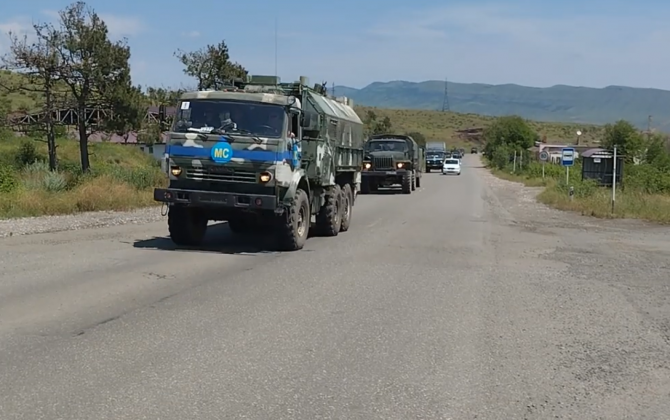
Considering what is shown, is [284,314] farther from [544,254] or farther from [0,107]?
[0,107]

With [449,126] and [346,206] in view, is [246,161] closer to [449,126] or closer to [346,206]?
[346,206]

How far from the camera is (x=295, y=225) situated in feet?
45.7

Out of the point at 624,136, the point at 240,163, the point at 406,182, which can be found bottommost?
the point at 406,182

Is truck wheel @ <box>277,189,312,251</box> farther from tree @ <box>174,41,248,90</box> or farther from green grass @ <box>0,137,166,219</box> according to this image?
tree @ <box>174,41,248,90</box>

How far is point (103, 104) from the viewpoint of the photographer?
35.2 m

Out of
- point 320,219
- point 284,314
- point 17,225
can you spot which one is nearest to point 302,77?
point 320,219

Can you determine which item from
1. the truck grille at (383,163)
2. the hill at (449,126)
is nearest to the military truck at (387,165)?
the truck grille at (383,163)

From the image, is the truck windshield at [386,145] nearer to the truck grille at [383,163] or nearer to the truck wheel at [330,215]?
the truck grille at [383,163]

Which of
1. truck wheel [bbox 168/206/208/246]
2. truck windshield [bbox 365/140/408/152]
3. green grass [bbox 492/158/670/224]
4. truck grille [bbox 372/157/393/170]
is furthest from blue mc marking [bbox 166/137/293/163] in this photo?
truck windshield [bbox 365/140/408/152]

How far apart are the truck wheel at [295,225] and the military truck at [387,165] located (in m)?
21.3

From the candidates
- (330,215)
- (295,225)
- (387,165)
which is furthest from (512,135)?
(295,225)

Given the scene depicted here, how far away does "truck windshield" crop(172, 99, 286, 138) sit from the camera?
44.0 ft

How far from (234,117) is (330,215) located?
383cm

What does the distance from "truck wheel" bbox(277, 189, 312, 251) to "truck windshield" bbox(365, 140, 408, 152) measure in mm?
23045
